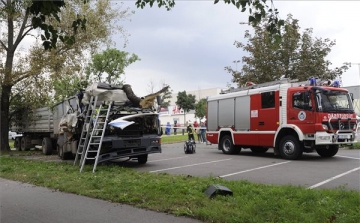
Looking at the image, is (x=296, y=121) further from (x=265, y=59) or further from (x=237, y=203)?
(x=265, y=59)

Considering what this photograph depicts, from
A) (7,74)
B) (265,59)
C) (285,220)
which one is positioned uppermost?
(265,59)

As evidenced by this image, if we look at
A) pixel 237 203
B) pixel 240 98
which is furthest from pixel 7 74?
pixel 237 203

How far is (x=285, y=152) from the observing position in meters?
13.0

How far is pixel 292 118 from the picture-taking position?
41.9 ft

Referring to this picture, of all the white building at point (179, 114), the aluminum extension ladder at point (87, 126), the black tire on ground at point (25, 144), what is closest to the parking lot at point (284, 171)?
the aluminum extension ladder at point (87, 126)

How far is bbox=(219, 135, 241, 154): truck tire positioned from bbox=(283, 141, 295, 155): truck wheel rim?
304 centimetres

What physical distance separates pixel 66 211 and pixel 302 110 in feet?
29.5

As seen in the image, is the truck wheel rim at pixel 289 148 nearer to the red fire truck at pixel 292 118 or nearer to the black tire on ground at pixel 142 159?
the red fire truck at pixel 292 118

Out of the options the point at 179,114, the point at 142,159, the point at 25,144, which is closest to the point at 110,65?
the point at 25,144

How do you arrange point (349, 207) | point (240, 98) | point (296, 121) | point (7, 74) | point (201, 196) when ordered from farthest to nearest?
point (7, 74) < point (240, 98) < point (296, 121) < point (201, 196) < point (349, 207)

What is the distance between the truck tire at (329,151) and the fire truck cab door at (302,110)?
184cm

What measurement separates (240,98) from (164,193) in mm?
9008

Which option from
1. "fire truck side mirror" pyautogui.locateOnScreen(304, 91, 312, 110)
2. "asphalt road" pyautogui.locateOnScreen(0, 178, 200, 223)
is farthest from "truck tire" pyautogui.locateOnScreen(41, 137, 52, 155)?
"fire truck side mirror" pyautogui.locateOnScreen(304, 91, 312, 110)

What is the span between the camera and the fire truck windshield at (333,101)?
12.3 metres
